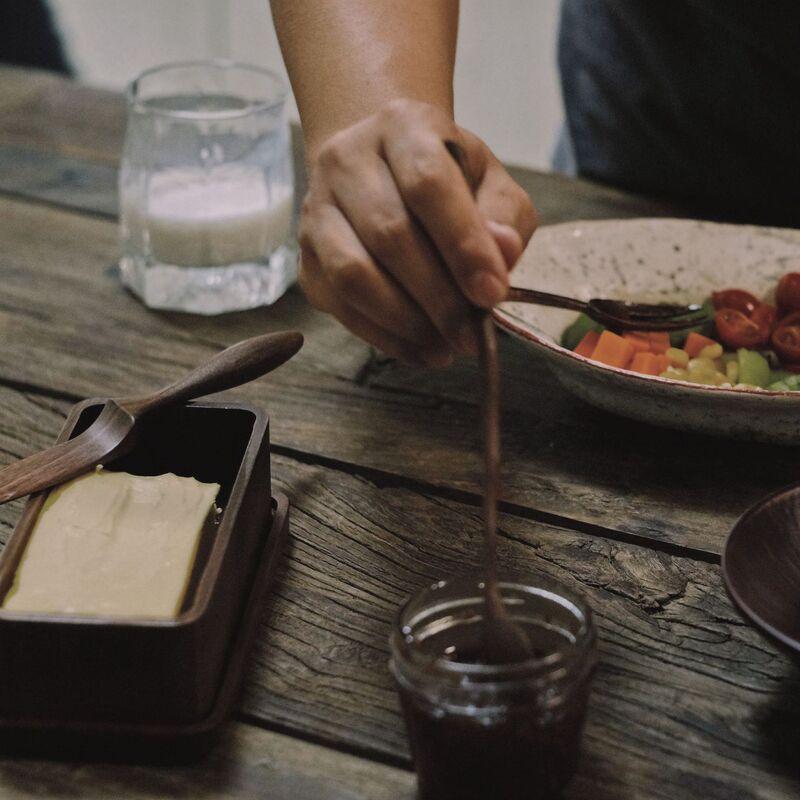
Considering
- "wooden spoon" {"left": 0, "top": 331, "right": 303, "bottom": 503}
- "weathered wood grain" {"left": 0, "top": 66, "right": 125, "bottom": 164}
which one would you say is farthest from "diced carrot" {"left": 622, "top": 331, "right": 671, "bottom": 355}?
"weathered wood grain" {"left": 0, "top": 66, "right": 125, "bottom": 164}

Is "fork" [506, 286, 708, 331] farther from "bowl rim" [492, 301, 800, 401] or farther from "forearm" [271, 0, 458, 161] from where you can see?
"forearm" [271, 0, 458, 161]

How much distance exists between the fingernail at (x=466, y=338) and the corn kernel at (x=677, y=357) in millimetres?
304

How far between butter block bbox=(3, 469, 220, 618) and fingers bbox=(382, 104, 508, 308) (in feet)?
0.75

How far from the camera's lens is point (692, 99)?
5.18 feet

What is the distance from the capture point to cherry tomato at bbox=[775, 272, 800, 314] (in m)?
1.15

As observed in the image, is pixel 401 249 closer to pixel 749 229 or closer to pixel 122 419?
pixel 122 419

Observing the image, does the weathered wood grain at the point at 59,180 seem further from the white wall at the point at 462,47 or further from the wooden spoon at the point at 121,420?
the white wall at the point at 462,47

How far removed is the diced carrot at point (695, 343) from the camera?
43.9 inches

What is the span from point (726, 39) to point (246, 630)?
110 cm

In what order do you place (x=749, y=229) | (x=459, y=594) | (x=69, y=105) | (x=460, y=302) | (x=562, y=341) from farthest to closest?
(x=69, y=105), (x=749, y=229), (x=562, y=341), (x=460, y=302), (x=459, y=594)

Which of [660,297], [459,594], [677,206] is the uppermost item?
[459,594]

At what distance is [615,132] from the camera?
1.72 m

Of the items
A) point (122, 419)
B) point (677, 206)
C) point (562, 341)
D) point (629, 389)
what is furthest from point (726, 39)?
point (122, 419)

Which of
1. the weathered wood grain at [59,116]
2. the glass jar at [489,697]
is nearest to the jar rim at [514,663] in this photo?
the glass jar at [489,697]
